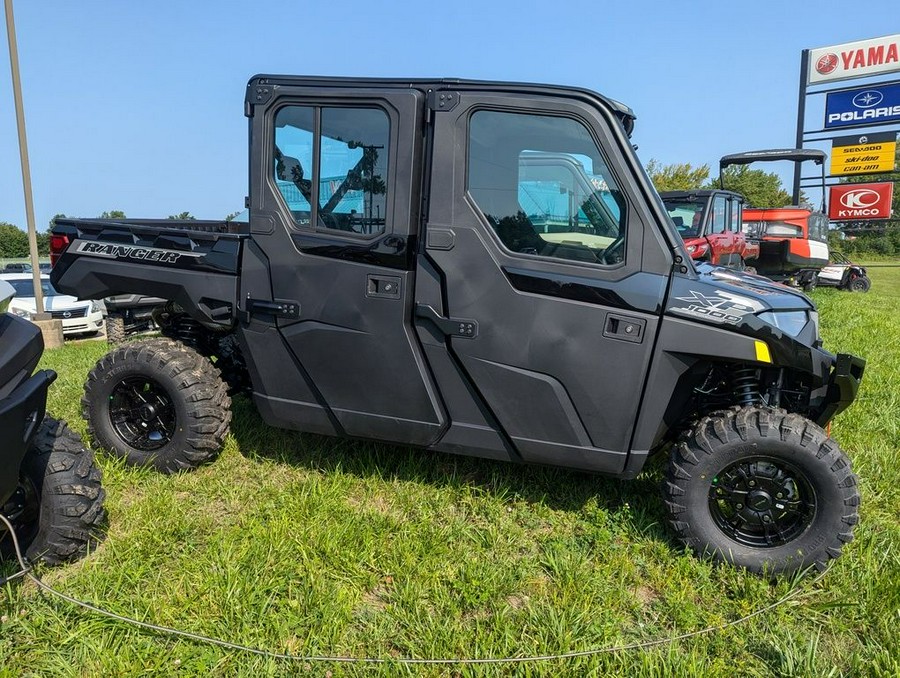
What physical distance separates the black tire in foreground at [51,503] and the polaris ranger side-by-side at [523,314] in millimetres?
1037

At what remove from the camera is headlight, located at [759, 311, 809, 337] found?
2877 mm

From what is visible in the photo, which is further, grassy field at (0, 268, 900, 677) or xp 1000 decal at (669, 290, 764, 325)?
xp 1000 decal at (669, 290, 764, 325)

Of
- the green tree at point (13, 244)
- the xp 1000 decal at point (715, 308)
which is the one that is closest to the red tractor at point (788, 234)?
the xp 1000 decal at point (715, 308)

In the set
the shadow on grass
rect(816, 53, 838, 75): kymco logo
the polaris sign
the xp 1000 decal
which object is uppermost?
rect(816, 53, 838, 75): kymco logo

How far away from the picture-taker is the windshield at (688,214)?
35.8 feet

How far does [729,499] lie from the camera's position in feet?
9.69

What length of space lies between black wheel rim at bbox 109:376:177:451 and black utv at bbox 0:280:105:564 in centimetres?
94

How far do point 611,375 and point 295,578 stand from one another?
66.3 inches

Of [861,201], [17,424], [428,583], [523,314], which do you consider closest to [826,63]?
[861,201]

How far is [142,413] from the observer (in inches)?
153

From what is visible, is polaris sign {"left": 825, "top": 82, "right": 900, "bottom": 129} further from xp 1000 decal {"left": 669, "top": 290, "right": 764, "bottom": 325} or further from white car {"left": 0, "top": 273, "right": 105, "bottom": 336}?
xp 1000 decal {"left": 669, "top": 290, "right": 764, "bottom": 325}

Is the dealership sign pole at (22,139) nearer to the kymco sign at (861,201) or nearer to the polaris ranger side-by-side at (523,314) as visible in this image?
the polaris ranger side-by-side at (523,314)

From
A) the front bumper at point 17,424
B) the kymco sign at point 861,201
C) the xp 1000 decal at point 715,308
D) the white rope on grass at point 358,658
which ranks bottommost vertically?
the white rope on grass at point 358,658

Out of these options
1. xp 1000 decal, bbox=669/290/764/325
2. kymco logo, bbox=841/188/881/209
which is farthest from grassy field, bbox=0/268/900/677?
kymco logo, bbox=841/188/881/209
